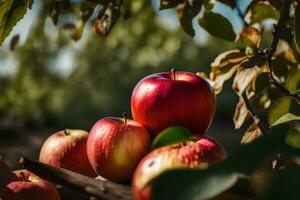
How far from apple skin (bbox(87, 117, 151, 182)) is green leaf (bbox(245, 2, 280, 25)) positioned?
420 mm

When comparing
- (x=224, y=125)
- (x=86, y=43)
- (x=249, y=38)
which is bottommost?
(x=224, y=125)

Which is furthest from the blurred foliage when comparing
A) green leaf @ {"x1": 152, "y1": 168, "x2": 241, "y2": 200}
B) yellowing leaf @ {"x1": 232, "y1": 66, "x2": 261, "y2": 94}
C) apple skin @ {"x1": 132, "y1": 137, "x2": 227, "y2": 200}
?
green leaf @ {"x1": 152, "y1": 168, "x2": 241, "y2": 200}

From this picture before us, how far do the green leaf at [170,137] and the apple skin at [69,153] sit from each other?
0.52 m

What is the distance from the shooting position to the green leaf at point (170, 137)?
63 cm

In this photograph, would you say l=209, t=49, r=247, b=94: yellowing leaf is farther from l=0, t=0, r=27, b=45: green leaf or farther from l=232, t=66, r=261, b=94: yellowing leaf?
l=0, t=0, r=27, b=45: green leaf

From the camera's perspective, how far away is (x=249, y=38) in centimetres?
116

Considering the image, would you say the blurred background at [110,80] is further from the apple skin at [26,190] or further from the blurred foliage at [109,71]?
the apple skin at [26,190]

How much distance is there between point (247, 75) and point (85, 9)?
523 millimetres

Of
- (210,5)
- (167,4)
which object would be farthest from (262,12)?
(167,4)

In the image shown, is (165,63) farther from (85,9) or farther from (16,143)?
(85,9)

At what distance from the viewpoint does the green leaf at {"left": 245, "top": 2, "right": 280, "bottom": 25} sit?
1.26m

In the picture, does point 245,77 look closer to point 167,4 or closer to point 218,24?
point 218,24

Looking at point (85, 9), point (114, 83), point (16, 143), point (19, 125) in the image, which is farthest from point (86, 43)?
point (85, 9)


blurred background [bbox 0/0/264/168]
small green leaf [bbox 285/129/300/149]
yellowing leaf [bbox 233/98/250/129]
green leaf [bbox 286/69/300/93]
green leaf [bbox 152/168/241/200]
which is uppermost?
green leaf [bbox 152/168/241/200]
